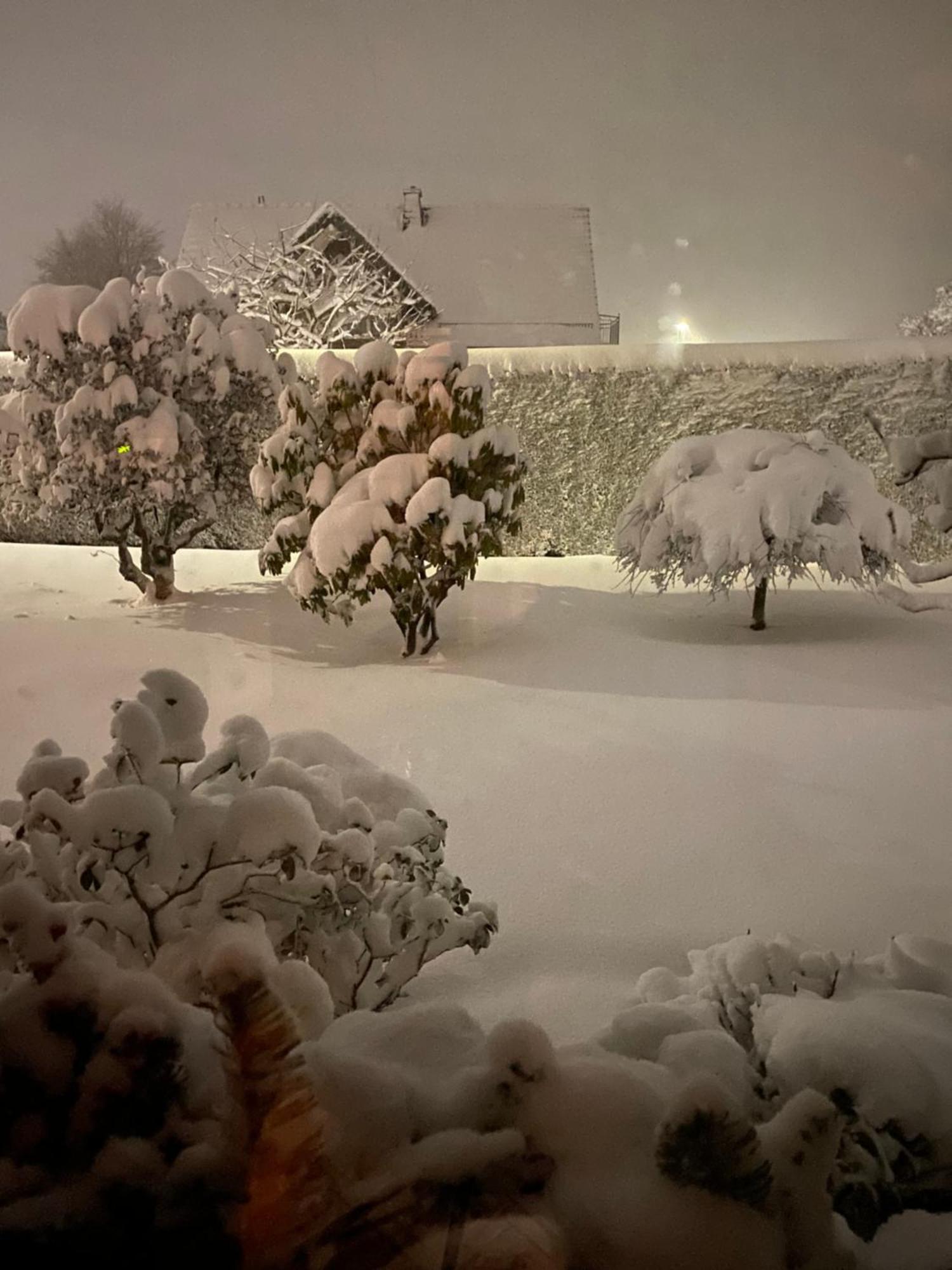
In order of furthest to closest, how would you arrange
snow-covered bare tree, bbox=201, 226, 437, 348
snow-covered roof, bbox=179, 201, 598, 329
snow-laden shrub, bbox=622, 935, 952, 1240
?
snow-covered bare tree, bbox=201, 226, 437, 348
snow-covered roof, bbox=179, 201, 598, 329
snow-laden shrub, bbox=622, 935, 952, 1240

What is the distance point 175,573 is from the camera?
3822 millimetres

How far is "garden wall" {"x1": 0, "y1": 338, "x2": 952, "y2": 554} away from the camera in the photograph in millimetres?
6738

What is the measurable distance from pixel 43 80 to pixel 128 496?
3.44 metres

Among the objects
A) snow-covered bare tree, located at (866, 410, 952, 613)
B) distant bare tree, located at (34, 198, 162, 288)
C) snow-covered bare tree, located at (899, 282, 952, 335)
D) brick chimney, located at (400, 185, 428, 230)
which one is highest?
brick chimney, located at (400, 185, 428, 230)

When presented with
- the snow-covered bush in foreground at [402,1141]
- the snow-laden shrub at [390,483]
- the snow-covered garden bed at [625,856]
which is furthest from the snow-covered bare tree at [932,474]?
the snow-covered bush in foreground at [402,1141]

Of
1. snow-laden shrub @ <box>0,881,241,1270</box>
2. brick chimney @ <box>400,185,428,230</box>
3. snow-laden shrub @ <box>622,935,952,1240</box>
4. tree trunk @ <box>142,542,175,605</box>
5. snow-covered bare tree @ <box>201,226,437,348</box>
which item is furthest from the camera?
snow-covered bare tree @ <box>201,226,437,348</box>

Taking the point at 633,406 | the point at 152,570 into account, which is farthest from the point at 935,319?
the point at 633,406

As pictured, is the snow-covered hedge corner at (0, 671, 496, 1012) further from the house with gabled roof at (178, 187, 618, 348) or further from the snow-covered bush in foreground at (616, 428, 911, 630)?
the snow-covered bush in foreground at (616, 428, 911, 630)

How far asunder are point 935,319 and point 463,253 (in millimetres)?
4127

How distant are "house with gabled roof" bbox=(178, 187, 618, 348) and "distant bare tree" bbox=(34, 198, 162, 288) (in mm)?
163

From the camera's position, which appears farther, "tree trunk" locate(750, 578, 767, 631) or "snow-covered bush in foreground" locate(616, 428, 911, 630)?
"snow-covered bush in foreground" locate(616, 428, 911, 630)

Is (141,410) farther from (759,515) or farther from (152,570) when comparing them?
(759,515)

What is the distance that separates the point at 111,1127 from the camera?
0.84 metres

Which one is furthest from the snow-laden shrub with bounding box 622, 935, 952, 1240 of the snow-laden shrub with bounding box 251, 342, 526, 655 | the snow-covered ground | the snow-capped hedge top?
the snow-capped hedge top
